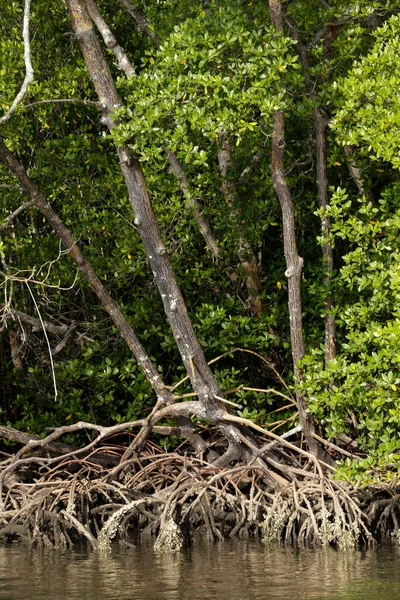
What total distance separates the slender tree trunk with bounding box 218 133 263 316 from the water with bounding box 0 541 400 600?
301 cm

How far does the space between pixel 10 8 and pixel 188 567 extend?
21.5 feet

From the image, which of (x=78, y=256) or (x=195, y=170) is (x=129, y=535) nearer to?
(x=78, y=256)

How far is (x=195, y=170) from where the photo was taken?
13.3 m

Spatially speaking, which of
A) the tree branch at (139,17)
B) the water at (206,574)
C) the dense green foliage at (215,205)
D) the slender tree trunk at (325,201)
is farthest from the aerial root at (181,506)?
the tree branch at (139,17)

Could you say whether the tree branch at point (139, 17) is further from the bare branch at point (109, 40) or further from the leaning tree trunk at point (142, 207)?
the leaning tree trunk at point (142, 207)

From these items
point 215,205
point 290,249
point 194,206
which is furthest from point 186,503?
point 215,205

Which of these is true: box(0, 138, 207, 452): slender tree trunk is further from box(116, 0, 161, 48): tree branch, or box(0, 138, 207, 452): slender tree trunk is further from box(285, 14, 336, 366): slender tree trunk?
box(116, 0, 161, 48): tree branch

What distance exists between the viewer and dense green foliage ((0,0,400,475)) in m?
10.8

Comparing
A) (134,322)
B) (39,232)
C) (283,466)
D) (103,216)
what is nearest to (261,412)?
(283,466)

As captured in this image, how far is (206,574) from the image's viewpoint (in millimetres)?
9586

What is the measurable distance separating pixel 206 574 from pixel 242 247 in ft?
14.6

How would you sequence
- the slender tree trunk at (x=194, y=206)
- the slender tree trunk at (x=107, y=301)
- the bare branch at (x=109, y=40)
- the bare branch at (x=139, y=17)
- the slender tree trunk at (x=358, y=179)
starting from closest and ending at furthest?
the bare branch at (x=109, y=40), the slender tree trunk at (x=107, y=301), the slender tree trunk at (x=358, y=179), the slender tree trunk at (x=194, y=206), the bare branch at (x=139, y=17)

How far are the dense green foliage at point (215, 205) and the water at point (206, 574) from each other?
1.12 meters

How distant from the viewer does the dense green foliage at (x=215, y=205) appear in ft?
35.3
